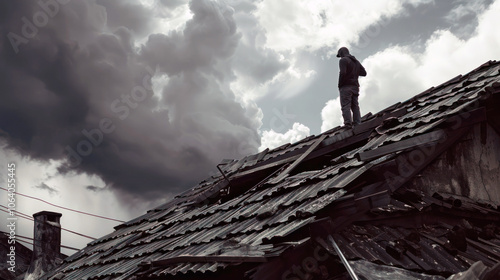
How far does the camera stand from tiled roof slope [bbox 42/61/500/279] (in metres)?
4.64

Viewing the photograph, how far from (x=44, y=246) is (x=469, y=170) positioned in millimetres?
10843

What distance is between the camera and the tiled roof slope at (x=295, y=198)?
464 cm

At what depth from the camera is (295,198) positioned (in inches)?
217

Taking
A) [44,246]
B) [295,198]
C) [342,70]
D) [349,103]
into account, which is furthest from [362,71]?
[44,246]

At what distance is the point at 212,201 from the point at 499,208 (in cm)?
473

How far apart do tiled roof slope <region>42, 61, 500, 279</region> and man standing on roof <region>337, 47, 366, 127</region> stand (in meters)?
0.93

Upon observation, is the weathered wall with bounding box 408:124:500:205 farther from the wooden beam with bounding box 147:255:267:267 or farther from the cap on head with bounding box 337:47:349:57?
the cap on head with bounding box 337:47:349:57

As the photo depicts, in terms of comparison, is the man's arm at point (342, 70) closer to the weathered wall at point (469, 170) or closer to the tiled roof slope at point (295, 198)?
the tiled roof slope at point (295, 198)

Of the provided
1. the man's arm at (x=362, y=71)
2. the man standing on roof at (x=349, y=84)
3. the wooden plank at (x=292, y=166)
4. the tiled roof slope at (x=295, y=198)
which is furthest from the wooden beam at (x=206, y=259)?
the man's arm at (x=362, y=71)

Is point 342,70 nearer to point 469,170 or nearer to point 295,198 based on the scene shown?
point 469,170

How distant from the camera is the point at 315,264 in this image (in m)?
4.35

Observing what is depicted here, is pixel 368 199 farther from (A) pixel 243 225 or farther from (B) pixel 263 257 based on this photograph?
(A) pixel 243 225

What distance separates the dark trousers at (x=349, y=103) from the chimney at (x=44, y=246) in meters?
8.51

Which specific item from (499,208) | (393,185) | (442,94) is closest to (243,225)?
(393,185)
